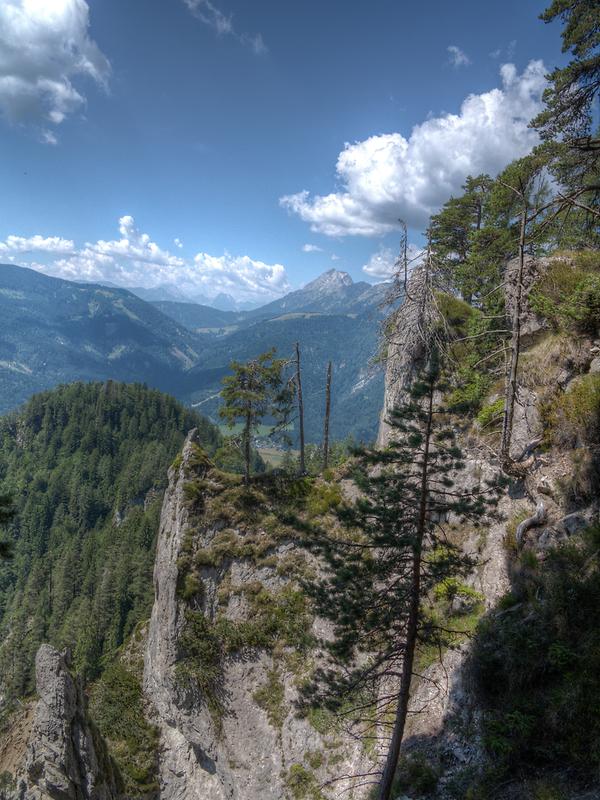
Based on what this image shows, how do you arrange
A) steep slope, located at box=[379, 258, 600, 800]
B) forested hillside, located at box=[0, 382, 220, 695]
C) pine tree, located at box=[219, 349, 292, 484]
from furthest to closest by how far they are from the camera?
forested hillside, located at box=[0, 382, 220, 695], pine tree, located at box=[219, 349, 292, 484], steep slope, located at box=[379, 258, 600, 800]

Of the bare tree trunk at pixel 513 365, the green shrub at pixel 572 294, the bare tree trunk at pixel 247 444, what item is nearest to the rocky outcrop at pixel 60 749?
the bare tree trunk at pixel 247 444

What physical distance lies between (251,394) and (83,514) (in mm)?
110047

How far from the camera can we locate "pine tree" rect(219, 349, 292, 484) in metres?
24.3

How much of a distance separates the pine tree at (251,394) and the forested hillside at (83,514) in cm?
3435

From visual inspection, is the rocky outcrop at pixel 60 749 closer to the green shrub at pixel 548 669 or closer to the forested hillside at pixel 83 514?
the green shrub at pixel 548 669

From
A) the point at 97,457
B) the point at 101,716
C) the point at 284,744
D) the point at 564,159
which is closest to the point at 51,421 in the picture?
the point at 97,457

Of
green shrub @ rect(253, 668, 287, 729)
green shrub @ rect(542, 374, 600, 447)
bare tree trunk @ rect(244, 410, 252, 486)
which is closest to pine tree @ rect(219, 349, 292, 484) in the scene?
bare tree trunk @ rect(244, 410, 252, 486)

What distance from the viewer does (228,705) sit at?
767 inches

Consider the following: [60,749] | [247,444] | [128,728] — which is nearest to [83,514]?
[128,728]

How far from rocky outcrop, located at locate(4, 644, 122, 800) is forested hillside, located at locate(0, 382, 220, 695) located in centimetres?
3501

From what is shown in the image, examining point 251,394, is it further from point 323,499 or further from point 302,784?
point 302,784

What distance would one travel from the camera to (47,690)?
573 inches

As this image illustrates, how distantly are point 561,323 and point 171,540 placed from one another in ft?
72.8

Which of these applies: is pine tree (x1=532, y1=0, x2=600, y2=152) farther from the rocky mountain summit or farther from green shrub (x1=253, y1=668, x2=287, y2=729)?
green shrub (x1=253, y1=668, x2=287, y2=729)
